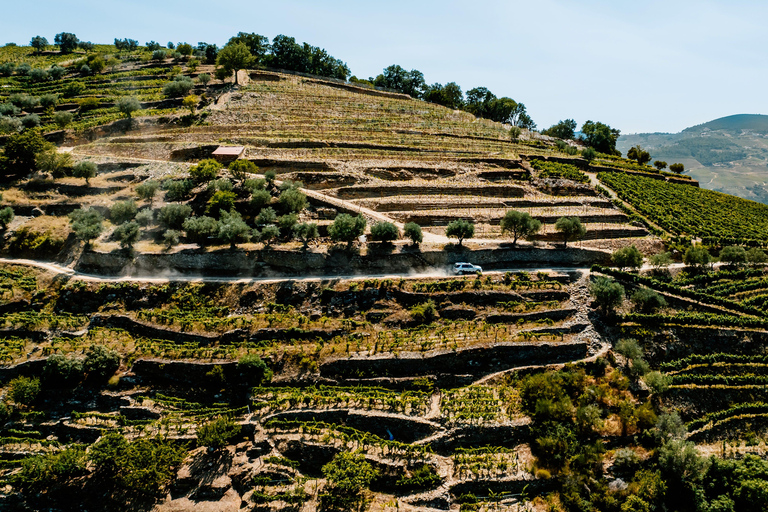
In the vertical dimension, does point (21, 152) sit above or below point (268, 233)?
above

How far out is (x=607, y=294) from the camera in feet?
131

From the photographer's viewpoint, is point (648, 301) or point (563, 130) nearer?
point (648, 301)

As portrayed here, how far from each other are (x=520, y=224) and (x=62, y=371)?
1760 inches

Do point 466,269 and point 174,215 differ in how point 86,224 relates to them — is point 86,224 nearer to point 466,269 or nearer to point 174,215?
point 174,215

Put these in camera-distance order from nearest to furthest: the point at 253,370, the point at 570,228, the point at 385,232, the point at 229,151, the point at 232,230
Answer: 1. the point at 253,370
2. the point at 232,230
3. the point at 385,232
4. the point at 570,228
5. the point at 229,151

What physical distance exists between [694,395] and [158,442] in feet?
139

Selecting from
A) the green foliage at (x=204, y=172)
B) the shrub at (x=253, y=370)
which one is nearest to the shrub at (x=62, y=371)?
the shrub at (x=253, y=370)

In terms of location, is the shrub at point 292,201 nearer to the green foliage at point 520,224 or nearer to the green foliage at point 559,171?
the green foliage at point 520,224

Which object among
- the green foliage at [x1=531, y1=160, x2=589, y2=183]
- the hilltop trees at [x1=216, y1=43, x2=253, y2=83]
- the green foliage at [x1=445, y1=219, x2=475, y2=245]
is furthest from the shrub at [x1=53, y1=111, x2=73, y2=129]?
the green foliage at [x1=531, y1=160, x2=589, y2=183]

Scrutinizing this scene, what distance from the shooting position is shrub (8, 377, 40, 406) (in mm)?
32875

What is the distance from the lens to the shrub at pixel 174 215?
48.3m

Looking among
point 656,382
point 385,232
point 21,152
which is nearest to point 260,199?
point 385,232

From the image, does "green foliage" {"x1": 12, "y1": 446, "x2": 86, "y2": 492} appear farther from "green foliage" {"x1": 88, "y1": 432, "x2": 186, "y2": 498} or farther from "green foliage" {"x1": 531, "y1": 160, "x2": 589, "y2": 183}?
"green foliage" {"x1": 531, "y1": 160, "x2": 589, "y2": 183}

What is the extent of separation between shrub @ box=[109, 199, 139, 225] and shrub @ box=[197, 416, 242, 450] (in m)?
28.9
